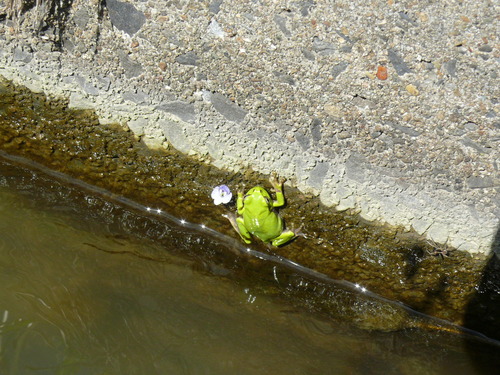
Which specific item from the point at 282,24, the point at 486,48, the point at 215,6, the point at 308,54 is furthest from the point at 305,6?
the point at 486,48

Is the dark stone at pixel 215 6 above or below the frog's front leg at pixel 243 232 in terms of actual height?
above

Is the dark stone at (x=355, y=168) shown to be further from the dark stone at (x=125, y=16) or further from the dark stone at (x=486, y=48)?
the dark stone at (x=125, y=16)

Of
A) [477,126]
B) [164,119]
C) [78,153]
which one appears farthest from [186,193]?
[477,126]

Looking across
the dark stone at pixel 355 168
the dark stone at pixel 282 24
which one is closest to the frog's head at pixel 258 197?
the dark stone at pixel 355 168

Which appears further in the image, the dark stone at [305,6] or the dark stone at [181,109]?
the dark stone at [181,109]

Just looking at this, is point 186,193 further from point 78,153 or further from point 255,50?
point 255,50

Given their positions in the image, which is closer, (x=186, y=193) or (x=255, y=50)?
(x=255, y=50)

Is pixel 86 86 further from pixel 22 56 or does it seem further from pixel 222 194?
pixel 222 194
